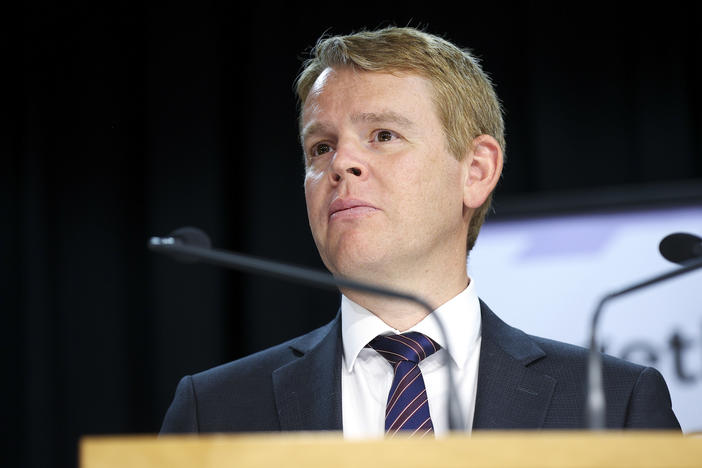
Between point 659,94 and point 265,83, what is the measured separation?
1.24m

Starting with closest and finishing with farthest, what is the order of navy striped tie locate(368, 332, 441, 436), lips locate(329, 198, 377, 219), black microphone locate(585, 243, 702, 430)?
1. black microphone locate(585, 243, 702, 430)
2. navy striped tie locate(368, 332, 441, 436)
3. lips locate(329, 198, 377, 219)

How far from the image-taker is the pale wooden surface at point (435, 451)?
937 millimetres

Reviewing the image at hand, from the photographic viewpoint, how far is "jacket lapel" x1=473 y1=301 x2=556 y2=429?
1.72m

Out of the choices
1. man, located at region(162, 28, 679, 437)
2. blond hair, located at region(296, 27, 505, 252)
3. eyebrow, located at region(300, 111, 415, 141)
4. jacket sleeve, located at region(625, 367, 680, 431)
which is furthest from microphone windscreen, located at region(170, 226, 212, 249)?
jacket sleeve, located at region(625, 367, 680, 431)

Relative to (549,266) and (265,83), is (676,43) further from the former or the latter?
(265,83)

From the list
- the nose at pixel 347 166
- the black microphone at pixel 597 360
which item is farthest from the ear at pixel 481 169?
the black microphone at pixel 597 360

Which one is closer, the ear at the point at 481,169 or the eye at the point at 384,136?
the eye at the point at 384,136

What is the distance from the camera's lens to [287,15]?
311 cm

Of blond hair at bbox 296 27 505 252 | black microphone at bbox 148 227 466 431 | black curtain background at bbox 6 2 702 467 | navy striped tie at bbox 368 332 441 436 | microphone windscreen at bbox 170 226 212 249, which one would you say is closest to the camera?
black microphone at bbox 148 227 466 431

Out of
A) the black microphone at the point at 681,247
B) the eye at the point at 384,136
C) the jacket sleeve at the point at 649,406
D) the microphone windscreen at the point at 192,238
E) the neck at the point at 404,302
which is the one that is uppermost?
the eye at the point at 384,136

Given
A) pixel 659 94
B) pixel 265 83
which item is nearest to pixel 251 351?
pixel 265 83

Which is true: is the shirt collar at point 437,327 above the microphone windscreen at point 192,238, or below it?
below

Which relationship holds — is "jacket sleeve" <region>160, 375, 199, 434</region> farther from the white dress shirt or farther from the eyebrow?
the eyebrow

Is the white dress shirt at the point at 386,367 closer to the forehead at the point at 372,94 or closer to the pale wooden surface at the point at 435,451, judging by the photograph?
the forehead at the point at 372,94
